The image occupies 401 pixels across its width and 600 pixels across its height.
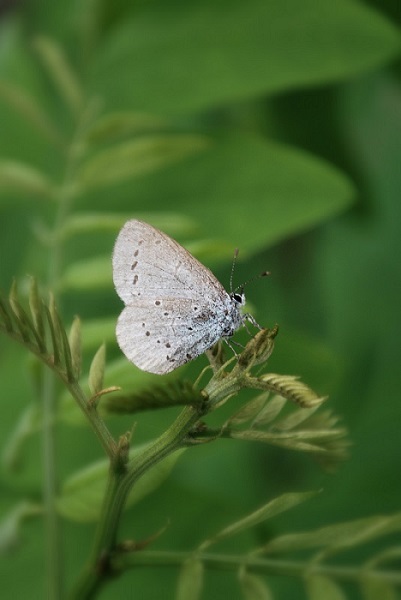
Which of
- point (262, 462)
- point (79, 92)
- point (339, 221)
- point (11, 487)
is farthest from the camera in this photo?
point (339, 221)

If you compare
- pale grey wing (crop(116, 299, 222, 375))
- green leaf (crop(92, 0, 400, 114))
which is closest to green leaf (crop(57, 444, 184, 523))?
pale grey wing (crop(116, 299, 222, 375))

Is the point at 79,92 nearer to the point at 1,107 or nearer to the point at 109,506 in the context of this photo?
the point at 1,107

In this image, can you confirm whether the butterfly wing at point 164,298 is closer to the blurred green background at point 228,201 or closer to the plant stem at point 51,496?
the blurred green background at point 228,201

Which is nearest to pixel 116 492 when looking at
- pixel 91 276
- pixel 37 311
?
pixel 37 311

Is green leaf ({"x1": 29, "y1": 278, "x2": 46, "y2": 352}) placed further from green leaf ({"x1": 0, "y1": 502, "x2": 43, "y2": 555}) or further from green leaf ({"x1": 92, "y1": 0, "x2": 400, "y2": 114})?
green leaf ({"x1": 92, "y1": 0, "x2": 400, "y2": 114})

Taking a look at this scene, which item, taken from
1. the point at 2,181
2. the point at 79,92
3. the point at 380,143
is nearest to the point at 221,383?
the point at 2,181

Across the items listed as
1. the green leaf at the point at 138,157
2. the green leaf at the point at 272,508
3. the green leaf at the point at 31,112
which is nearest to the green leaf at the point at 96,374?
the green leaf at the point at 272,508
